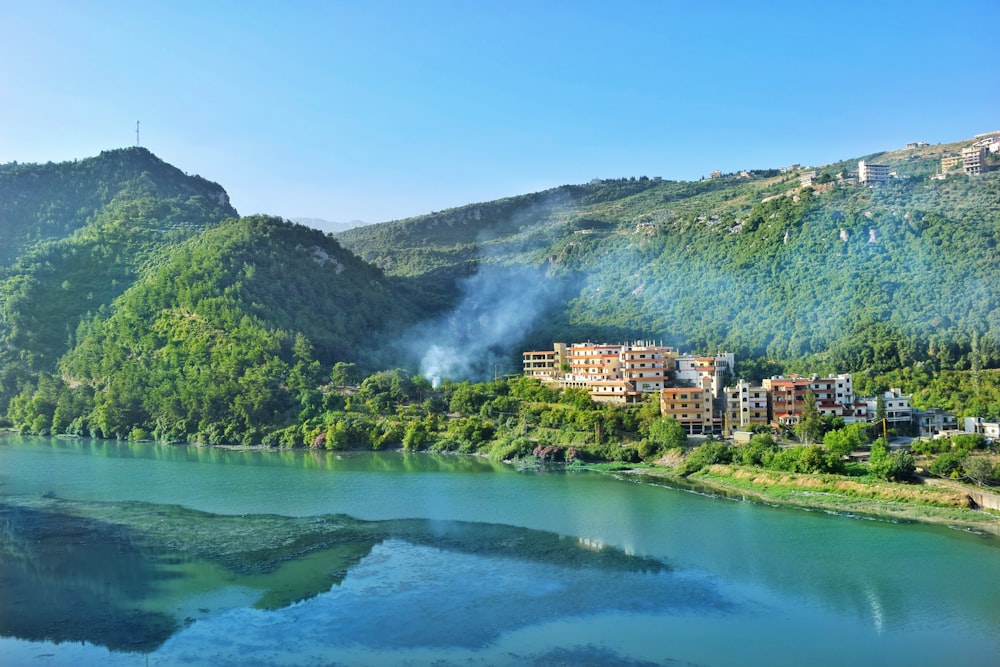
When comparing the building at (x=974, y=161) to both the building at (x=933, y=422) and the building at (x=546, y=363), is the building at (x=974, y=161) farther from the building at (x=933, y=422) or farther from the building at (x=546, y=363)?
the building at (x=933, y=422)

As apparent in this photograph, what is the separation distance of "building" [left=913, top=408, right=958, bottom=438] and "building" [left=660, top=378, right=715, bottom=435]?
18.9ft

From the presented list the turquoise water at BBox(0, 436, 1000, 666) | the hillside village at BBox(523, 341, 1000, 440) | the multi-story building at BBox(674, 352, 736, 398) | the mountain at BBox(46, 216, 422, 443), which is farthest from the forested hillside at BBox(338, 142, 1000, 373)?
the turquoise water at BBox(0, 436, 1000, 666)

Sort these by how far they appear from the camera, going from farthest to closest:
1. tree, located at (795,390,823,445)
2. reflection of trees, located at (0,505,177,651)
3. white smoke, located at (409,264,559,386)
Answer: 1. white smoke, located at (409,264,559,386)
2. tree, located at (795,390,823,445)
3. reflection of trees, located at (0,505,177,651)

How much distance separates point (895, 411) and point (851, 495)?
22.9 feet

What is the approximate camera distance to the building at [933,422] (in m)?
24.5

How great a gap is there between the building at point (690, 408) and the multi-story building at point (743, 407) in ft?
1.84

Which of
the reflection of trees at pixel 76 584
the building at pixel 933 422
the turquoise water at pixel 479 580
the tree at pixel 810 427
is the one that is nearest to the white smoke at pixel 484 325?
the tree at pixel 810 427

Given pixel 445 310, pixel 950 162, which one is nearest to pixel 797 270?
pixel 950 162

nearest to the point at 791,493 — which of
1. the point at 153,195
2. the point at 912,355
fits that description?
the point at 912,355

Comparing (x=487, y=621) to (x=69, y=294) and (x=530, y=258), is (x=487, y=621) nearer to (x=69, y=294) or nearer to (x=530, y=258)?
(x=69, y=294)

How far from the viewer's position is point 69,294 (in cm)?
4456

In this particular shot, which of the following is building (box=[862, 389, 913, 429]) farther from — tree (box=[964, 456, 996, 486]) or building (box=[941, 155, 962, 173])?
building (box=[941, 155, 962, 173])

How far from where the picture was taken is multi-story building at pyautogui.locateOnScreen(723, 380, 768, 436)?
2616 cm

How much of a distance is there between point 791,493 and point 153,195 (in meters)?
50.9
